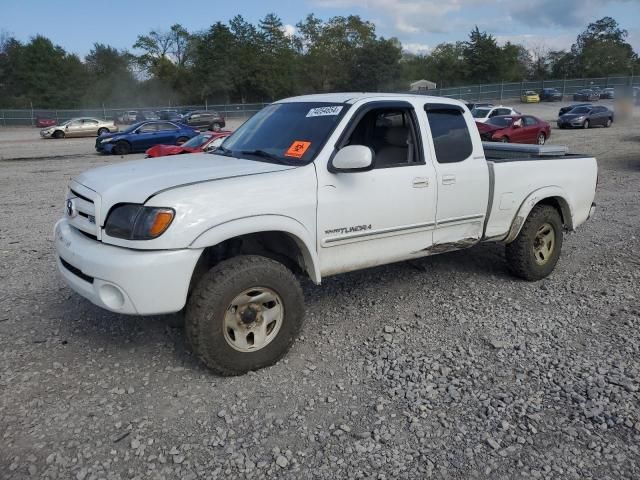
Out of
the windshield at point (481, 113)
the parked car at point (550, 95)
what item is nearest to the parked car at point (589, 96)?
the parked car at point (550, 95)

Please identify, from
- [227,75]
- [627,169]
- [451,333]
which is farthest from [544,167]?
[227,75]

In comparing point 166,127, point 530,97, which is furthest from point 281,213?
point 530,97

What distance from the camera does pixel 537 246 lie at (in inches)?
218

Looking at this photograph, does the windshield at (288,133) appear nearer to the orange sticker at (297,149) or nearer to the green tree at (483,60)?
the orange sticker at (297,149)

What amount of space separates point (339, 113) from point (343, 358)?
188 centimetres

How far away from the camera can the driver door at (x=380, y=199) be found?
12.7 ft

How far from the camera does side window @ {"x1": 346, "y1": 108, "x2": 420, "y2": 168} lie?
439 cm

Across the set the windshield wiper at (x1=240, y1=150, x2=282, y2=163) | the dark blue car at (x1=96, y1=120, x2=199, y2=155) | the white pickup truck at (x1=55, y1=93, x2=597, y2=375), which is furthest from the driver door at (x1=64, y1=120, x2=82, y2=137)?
the windshield wiper at (x1=240, y1=150, x2=282, y2=163)

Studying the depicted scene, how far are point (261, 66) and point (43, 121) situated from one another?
33058 millimetres

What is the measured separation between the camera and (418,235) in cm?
444

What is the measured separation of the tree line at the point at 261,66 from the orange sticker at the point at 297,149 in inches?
2647

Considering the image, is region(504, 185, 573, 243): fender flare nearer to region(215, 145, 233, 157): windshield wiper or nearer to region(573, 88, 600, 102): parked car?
region(215, 145, 233, 157): windshield wiper

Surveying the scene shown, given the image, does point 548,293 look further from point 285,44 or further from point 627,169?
point 285,44

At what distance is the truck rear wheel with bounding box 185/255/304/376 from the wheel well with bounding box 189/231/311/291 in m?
0.29
